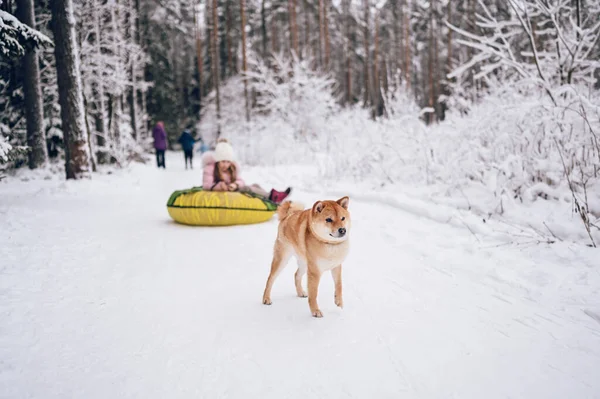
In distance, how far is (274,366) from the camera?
2.04 m

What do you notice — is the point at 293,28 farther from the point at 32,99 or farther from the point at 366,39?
the point at 32,99

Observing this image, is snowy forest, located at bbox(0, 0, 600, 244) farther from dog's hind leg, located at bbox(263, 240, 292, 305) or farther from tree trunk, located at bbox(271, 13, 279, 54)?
dog's hind leg, located at bbox(263, 240, 292, 305)

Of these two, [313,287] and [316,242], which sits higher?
[316,242]

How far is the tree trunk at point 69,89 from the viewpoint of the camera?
7789 millimetres

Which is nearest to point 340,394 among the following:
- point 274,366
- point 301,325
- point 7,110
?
point 274,366

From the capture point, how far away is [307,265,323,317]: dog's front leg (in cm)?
250

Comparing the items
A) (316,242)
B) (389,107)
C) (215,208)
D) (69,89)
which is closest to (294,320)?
(316,242)

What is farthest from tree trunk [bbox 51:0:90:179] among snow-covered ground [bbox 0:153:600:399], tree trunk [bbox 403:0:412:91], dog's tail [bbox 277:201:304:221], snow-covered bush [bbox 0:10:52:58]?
tree trunk [bbox 403:0:412:91]

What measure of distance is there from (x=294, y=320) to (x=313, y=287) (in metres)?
0.28

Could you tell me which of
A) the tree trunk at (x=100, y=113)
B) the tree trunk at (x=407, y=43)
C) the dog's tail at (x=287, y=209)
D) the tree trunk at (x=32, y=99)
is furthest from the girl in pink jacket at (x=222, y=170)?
the tree trunk at (x=407, y=43)

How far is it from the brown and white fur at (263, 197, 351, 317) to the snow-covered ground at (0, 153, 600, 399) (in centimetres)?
27

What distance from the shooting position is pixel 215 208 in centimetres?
525

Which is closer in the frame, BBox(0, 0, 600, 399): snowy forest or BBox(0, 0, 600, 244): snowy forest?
BBox(0, 0, 600, 399): snowy forest

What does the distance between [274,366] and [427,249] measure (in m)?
2.54
